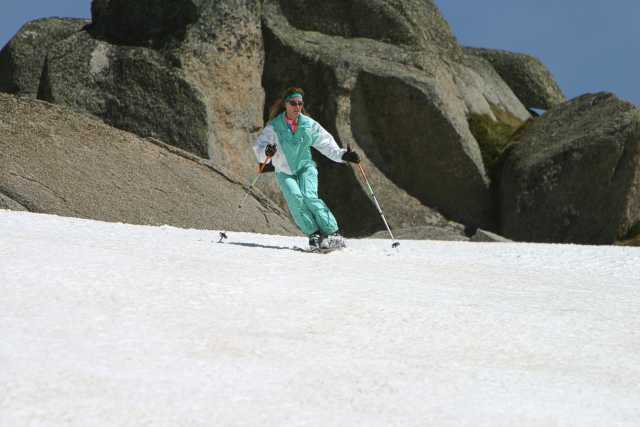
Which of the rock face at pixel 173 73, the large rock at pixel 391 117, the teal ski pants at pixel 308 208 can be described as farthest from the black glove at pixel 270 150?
the large rock at pixel 391 117

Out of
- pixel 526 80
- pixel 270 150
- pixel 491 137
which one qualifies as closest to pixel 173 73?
pixel 491 137

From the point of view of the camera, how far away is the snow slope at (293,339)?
5.76 meters

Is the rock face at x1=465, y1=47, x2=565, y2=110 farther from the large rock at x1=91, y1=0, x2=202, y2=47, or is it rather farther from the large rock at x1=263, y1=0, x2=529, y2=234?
the large rock at x1=91, y1=0, x2=202, y2=47

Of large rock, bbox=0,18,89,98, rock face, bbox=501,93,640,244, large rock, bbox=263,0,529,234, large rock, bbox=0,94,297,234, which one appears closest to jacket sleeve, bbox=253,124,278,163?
large rock, bbox=0,94,297,234

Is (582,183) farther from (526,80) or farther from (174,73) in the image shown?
(174,73)

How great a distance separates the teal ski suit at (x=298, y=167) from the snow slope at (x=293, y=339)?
0.62 m

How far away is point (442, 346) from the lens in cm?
755

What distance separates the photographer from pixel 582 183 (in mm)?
21938

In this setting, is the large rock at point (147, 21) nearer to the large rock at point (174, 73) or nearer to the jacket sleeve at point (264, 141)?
the large rock at point (174, 73)

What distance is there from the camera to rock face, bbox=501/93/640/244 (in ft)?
70.7

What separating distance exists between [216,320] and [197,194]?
935 centimetres

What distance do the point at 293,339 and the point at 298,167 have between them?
16.9 ft

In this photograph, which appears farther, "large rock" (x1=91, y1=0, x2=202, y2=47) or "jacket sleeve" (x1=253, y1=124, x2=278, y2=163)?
"large rock" (x1=91, y1=0, x2=202, y2=47)

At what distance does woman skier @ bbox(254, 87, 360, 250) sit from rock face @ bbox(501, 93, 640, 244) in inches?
419
